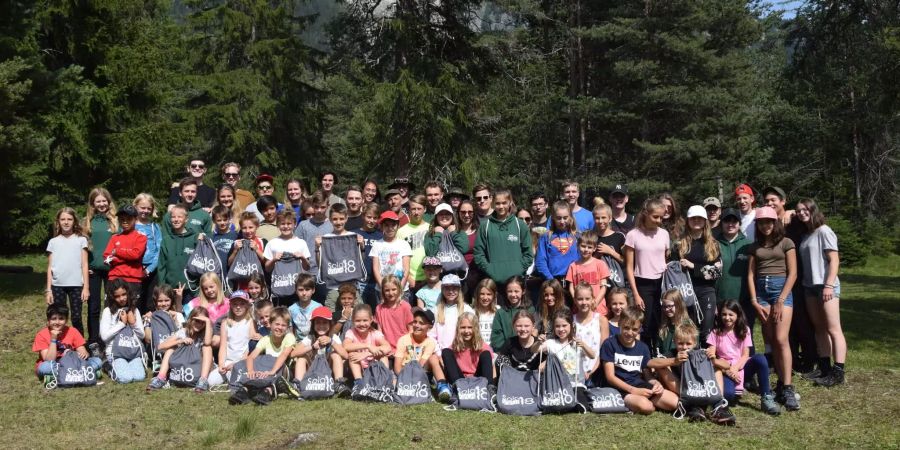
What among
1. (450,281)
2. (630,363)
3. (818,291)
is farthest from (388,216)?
(818,291)

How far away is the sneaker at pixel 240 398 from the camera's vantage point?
702cm

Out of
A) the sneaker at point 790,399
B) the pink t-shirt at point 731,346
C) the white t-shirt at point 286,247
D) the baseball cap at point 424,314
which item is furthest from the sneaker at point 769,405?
the white t-shirt at point 286,247

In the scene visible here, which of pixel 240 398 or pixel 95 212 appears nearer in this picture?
pixel 240 398

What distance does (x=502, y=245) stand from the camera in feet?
26.2

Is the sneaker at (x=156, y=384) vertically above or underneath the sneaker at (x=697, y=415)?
above

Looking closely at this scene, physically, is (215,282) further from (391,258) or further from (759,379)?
(759,379)

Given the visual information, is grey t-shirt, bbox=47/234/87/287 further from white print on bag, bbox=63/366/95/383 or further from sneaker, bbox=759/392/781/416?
sneaker, bbox=759/392/781/416

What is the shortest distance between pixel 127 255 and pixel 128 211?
0.46 m

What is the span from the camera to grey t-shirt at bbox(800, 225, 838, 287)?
752cm

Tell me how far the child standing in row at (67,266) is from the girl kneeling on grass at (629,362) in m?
5.59


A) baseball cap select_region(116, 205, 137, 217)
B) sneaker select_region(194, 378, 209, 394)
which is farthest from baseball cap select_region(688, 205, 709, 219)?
baseball cap select_region(116, 205, 137, 217)

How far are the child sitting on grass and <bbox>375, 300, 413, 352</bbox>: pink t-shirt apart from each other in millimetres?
2811

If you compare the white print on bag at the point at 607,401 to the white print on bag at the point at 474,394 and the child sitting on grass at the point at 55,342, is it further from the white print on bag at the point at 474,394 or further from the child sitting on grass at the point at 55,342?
the child sitting on grass at the point at 55,342

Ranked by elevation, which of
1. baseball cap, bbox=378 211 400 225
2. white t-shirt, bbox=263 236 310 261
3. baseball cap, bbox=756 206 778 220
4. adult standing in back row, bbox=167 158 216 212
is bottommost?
white t-shirt, bbox=263 236 310 261
